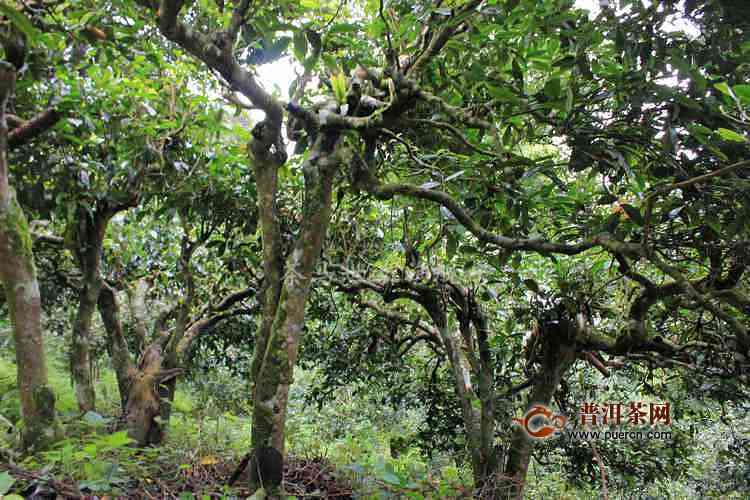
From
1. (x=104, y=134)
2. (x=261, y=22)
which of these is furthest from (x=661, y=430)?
(x=104, y=134)

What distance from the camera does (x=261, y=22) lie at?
1.82 meters

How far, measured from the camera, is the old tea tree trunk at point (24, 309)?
7.90 ft

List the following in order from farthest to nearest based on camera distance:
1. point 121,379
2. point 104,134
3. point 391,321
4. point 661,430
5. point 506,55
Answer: point 661,430
point 391,321
point 121,379
point 104,134
point 506,55

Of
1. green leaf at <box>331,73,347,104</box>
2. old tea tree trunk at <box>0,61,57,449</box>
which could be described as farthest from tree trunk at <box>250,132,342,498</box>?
old tea tree trunk at <box>0,61,57,449</box>

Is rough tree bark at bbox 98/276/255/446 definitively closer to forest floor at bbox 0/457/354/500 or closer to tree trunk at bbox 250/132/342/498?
forest floor at bbox 0/457/354/500

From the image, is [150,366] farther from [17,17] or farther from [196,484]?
[17,17]

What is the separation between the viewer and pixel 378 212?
13.6ft

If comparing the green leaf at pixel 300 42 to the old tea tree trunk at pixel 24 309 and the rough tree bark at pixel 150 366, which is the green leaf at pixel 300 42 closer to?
the old tea tree trunk at pixel 24 309

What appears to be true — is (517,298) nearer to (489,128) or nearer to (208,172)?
(489,128)

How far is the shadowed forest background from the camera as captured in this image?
6.19 ft

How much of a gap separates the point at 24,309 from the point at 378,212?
2.52 m

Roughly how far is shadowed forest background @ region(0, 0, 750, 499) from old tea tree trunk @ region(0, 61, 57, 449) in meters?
0.01

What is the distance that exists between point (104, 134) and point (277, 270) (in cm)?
210

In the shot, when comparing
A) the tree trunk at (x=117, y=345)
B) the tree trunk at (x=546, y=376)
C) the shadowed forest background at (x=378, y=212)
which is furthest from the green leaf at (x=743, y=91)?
the tree trunk at (x=117, y=345)
